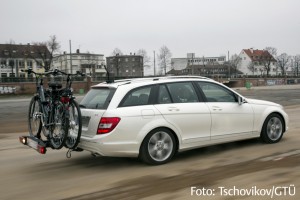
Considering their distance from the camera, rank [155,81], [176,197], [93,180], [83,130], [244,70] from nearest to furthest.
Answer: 1. [176,197]
2. [93,180]
3. [83,130]
4. [155,81]
5. [244,70]

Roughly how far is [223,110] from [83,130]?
8.79 ft

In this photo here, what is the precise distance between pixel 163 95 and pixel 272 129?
2.82 metres

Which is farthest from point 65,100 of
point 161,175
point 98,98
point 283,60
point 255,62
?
point 255,62

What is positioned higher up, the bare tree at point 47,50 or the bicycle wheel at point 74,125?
the bare tree at point 47,50

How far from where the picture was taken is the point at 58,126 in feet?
20.1

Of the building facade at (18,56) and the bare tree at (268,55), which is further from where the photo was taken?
the bare tree at (268,55)

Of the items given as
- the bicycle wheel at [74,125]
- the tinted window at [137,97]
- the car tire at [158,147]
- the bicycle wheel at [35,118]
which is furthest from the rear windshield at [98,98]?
the car tire at [158,147]

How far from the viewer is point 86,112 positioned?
633cm

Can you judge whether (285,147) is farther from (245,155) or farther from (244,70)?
(244,70)

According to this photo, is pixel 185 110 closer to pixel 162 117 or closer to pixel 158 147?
pixel 162 117

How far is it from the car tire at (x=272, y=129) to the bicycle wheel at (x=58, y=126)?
420 centimetres

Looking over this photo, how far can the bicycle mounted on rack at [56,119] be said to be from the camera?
5957 mm

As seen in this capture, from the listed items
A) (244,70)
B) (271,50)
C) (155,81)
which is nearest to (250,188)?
(155,81)

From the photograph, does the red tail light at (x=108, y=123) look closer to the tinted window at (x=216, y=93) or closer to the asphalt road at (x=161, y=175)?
the asphalt road at (x=161, y=175)
